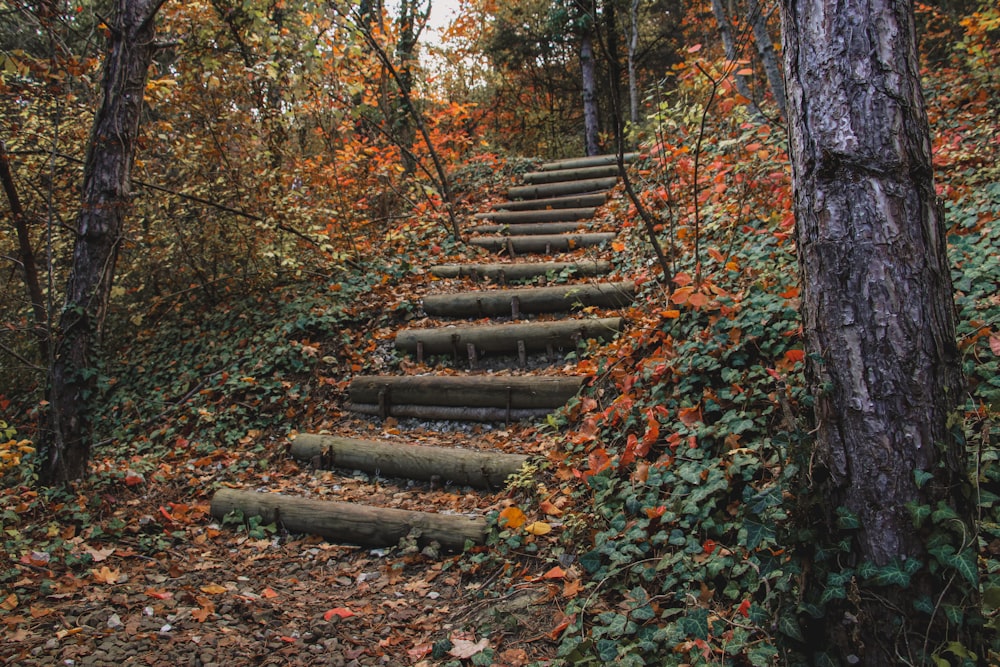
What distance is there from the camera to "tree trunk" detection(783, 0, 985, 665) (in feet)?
6.20

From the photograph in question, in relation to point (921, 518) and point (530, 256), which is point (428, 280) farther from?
point (921, 518)

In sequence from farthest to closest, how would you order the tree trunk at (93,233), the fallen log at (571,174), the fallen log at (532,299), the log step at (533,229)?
the fallen log at (571,174) < the log step at (533,229) < the fallen log at (532,299) < the tree trunk at (93,233)

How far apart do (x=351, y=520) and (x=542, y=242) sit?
5.49 m

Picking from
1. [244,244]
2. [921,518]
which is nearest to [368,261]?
[244,244]

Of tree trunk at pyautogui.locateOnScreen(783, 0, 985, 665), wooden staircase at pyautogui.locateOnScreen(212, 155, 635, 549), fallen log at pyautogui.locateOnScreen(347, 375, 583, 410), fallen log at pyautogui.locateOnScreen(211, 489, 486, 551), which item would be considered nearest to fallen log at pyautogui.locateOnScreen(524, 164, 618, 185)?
wooden staircase at pyautogui.locateOnScreen(212, 155, 635, 549)

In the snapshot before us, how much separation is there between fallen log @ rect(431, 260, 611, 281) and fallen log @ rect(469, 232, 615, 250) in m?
0.86

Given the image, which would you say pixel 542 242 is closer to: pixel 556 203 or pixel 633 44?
pixel 556 203

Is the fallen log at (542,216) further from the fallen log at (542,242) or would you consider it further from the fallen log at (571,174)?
the fallen log at (571,174)

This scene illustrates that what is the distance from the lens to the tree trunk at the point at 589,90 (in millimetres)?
14586

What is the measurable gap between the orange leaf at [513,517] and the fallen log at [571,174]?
8474mm

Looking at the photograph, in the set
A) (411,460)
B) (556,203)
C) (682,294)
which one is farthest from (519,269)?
(682,294)

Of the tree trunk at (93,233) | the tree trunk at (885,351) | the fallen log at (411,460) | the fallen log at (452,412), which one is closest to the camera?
the tree trunk at (885,351)

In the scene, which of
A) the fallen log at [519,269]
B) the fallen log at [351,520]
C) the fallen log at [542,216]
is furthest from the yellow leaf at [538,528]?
the fallen log at [542,216]

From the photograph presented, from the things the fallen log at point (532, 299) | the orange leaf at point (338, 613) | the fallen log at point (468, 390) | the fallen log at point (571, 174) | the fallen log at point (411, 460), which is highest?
the fallen log at point (571, 174)
